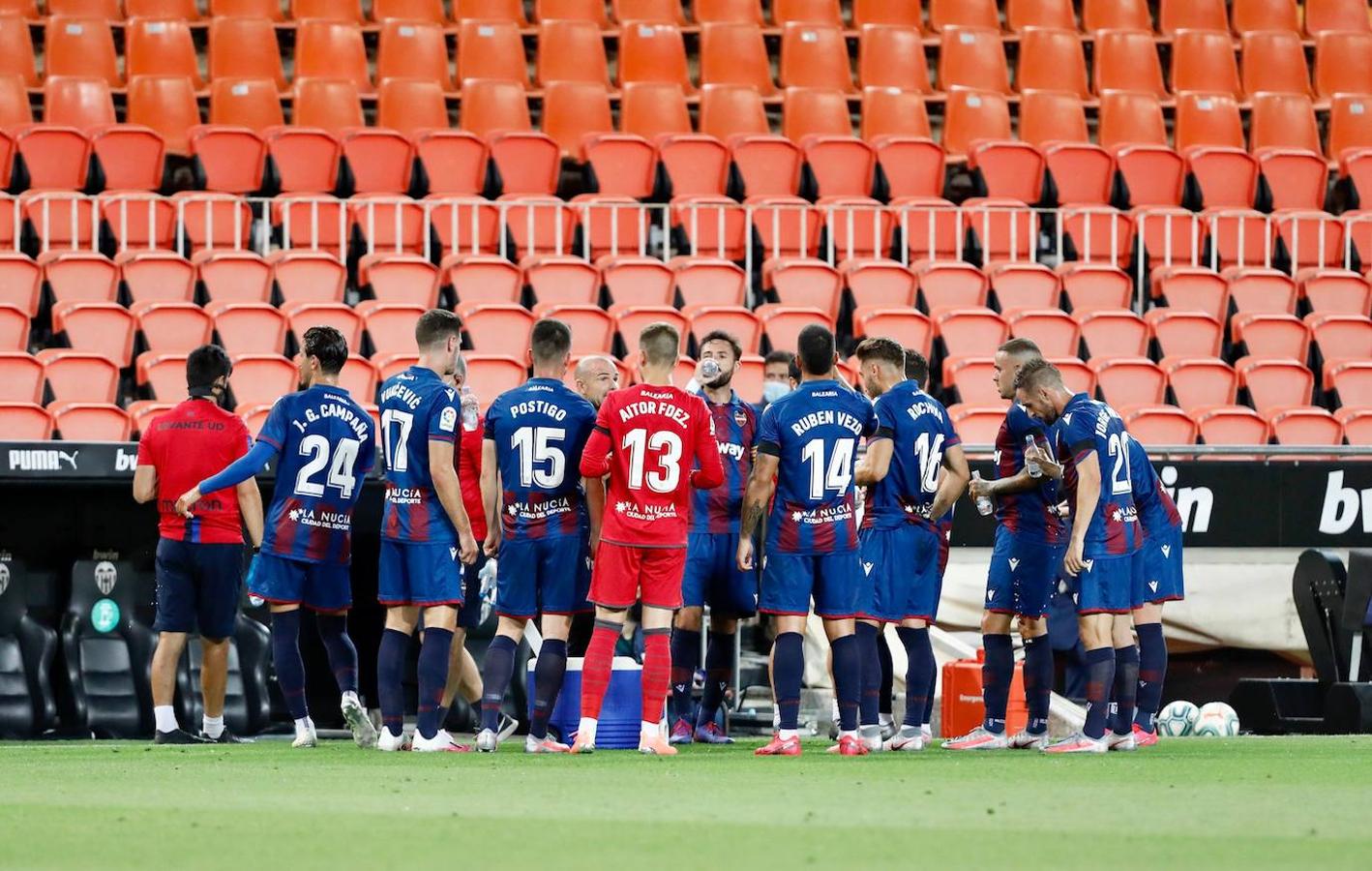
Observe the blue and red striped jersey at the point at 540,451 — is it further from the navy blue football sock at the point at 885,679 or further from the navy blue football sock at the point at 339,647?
the navy blue football sock at the point at 885,679

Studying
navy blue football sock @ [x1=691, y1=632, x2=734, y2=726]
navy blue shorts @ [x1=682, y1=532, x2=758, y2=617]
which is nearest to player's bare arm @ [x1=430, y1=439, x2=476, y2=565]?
navy blue shorts @ [x1=682, y1=532, x2=758, y2=617]

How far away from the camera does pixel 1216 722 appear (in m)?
10.4

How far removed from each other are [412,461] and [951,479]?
2.39 metres

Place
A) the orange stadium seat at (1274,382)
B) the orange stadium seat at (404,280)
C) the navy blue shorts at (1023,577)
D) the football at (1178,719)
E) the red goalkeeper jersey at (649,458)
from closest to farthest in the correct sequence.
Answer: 1. the red goalkeeper jersey at (649,458)
2. the navy blue shorts at (1023,577)
3. the football at (1178,719)
4. the orange stadium seat at (404,280)
5. the orange stadium seat at (1274,382)

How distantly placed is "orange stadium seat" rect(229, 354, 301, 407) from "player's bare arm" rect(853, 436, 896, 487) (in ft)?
15.3

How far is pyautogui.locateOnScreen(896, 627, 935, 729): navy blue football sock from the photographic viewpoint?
8695 mm

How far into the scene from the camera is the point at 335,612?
28.1 feet

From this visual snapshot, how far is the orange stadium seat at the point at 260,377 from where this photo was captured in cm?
1164

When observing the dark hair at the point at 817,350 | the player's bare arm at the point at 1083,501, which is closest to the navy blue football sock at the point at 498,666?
the dark hair at the point at 817,350

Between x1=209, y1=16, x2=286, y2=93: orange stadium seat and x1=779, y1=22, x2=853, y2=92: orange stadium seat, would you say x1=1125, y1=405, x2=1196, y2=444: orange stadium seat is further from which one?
x1=209, y1=16, x2=286, y2=93: orange stadium seat

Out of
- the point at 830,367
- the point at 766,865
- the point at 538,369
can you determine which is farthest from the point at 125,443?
the point at 766,865

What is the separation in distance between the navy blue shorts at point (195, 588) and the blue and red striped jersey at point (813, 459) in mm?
2619

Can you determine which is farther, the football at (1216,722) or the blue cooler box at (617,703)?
the football at (1216,722)

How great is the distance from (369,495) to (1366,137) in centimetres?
1093
